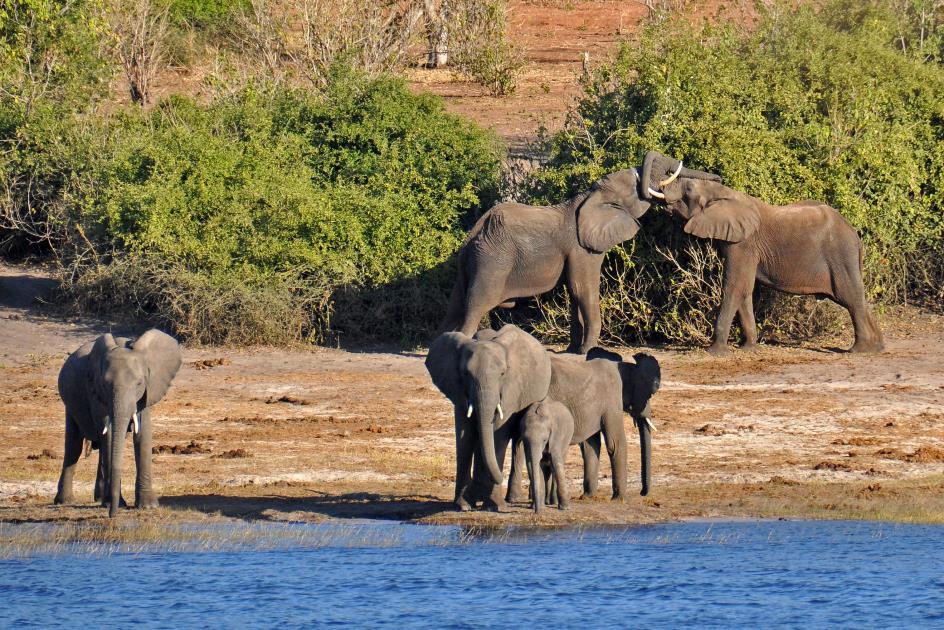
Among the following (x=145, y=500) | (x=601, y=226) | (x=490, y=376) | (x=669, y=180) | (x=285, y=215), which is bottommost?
(x=145, y=500)

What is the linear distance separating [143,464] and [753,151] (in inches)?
359

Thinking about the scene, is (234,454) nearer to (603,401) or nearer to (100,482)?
(100,482)

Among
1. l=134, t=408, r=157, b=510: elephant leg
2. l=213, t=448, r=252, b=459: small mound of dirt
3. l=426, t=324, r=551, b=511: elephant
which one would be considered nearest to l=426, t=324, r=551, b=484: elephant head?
l=426, t=324, r=551, b=511: elephant

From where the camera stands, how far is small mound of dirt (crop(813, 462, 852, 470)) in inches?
514

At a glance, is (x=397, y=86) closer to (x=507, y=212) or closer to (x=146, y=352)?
(x=507, y=212)

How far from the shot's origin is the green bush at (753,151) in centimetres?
1808

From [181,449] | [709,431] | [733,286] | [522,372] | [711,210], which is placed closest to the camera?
[522,372]

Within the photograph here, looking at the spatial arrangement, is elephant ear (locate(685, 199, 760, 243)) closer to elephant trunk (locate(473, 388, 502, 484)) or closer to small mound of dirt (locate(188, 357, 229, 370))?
small mound of dirt (locate(188, 357, 229, 370))

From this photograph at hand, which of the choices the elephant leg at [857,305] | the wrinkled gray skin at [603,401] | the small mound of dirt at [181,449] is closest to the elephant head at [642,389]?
the wrinkled gray skin at [603,401]

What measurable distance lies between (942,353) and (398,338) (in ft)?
19.5

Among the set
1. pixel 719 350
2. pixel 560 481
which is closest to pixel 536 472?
pixel 560 481

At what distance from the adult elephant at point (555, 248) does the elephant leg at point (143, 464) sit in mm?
5945

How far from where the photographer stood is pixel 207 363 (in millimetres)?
16938

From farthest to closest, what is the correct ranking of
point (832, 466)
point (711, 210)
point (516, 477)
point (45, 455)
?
point (711, 210) → point (45, 455) → point (832, 466) → point (516, 477)
